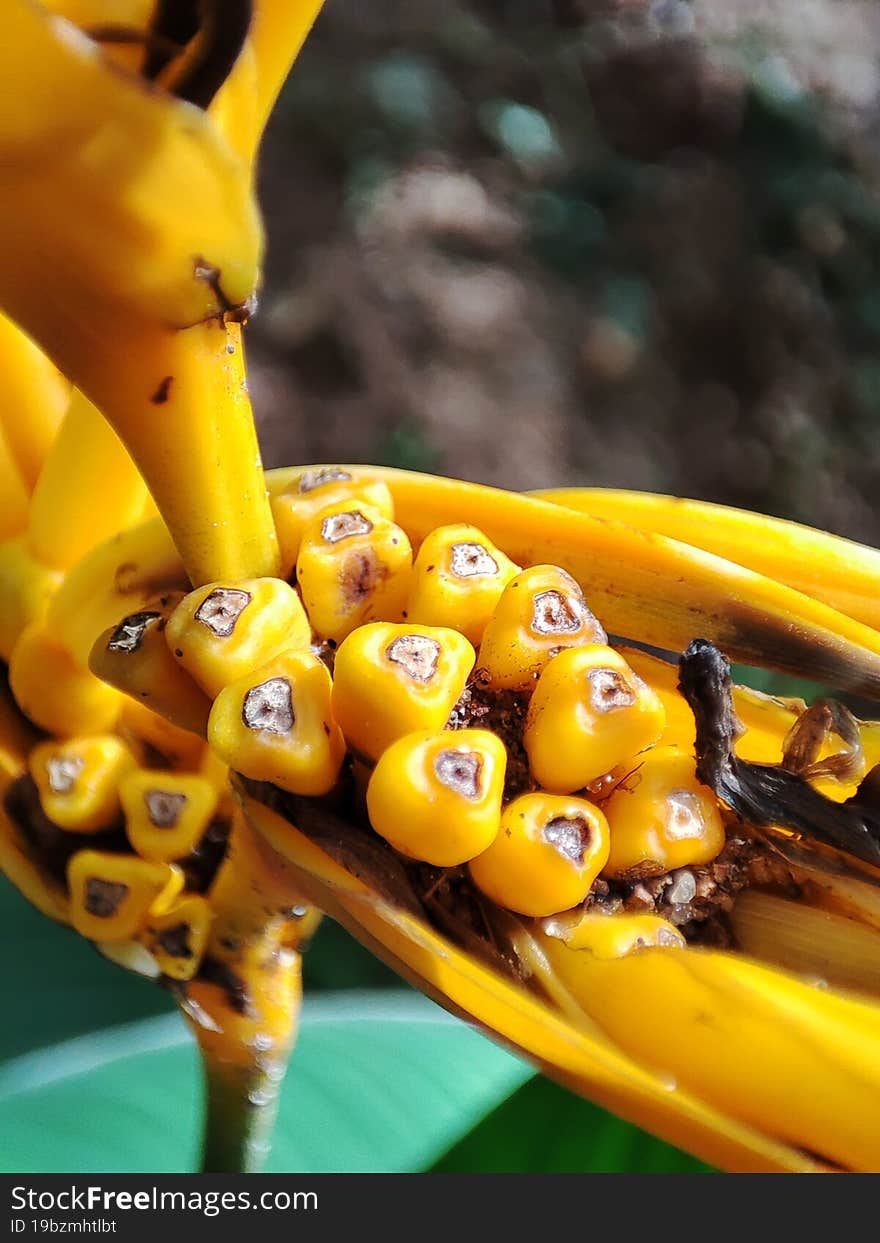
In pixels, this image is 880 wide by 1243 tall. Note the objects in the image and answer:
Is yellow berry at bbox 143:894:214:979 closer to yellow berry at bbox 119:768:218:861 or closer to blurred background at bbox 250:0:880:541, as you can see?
yellow berry at bbox 119:768:218:861

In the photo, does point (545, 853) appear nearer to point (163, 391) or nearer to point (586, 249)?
point (163, 391)

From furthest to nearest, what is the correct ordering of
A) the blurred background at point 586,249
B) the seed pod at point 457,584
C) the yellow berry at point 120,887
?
the blurred background at point 586,249 < the yellow berry at point 120,887 < the seed pod at point 457,584

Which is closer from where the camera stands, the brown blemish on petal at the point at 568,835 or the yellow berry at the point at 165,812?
the brown blemish on petal at the point at 568,835

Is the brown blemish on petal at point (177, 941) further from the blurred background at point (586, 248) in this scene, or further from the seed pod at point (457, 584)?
the blurred background at point (586, 248)

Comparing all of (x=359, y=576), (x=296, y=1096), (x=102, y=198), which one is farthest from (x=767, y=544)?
(x=296, y=1096)

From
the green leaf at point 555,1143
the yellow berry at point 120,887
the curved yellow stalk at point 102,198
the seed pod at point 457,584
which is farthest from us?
the green leaf at point 555,1143

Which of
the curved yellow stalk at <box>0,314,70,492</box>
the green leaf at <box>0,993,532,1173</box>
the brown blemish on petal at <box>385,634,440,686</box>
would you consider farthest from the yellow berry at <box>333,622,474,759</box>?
the green leaf at <box>0,993,532,1173</box>

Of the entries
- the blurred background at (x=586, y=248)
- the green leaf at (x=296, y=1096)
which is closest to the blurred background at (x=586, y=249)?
the blurred background at (x=586, y=248)
